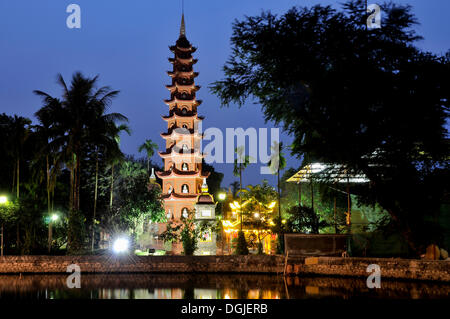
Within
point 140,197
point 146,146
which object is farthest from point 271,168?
point 146,146

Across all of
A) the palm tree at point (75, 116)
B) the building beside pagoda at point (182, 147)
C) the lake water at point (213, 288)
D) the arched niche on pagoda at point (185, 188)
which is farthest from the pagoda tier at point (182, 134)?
the lake water at point (213, 288)

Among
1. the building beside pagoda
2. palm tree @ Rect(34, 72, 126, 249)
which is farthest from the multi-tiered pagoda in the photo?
palm tree @ Rect(34, 72, 126, 249)

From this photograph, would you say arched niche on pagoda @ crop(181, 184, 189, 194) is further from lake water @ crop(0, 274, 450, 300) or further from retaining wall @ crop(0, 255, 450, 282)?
lake water @ crop(0, 274, 450, 300)

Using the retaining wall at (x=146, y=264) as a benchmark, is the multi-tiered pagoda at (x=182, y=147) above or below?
above

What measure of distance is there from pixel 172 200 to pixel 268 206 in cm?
1484

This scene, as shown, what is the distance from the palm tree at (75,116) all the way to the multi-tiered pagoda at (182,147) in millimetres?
18222

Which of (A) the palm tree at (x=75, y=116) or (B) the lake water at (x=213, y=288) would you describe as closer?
(B) the lake water at (x=213, y=288)

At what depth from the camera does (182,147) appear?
138ft

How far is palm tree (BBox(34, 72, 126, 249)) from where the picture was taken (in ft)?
72.4

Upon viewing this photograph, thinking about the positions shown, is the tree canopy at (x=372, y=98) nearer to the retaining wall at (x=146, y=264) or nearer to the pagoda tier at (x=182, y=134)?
the retaining wall at (x=146, y=264)

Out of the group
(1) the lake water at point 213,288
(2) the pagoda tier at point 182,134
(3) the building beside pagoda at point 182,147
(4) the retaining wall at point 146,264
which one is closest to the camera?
(1) the lake water at point 213,288

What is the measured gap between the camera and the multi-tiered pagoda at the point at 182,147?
134 feet
